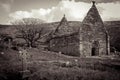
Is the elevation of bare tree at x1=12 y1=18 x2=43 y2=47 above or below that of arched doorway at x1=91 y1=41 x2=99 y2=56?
above

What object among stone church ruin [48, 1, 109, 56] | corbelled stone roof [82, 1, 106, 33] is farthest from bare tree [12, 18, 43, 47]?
corbelled stone roof [82, 1, 106, 33]

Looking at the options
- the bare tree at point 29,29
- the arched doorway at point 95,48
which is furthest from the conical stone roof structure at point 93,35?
the bare tree at point 29,29

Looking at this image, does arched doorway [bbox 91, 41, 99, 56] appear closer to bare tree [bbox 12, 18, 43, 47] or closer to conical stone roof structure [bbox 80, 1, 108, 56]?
conical stone roof structure [bbox 80, 1, 108, 56]

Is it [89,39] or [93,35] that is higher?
[93,35]

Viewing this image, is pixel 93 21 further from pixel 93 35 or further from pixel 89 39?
pixel 89 39

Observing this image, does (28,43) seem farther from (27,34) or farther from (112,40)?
(112,40)

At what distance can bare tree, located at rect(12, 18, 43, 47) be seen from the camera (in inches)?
1716

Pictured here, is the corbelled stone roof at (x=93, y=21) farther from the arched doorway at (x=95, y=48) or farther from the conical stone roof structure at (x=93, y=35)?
the arched doorway at (x=95, y=48)

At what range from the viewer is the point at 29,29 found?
43625 millimetres

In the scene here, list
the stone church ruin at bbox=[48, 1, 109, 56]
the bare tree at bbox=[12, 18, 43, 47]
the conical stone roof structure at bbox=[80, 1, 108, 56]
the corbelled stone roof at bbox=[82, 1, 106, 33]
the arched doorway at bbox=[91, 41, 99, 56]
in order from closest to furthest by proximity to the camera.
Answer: the stone church ruin at bbox=[48, 1, 109, 56] → the conical stone roof structure at bbox=[80, 1, 108, 56] → the corbelled stone roof at bbox=[82, 1, 106, 33] → the arched doorway at bbox=[91, 41, 99, 56] → the bare tree at bbox=[12, 18, 43, 47]

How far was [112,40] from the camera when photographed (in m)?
44.8

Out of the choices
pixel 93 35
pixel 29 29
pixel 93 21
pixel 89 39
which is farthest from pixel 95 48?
pixel 29 29

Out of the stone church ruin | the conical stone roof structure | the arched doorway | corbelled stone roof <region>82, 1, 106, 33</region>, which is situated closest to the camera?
the stone church ruin

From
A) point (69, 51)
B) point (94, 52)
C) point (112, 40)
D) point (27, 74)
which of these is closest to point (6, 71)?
point (27, 74)
